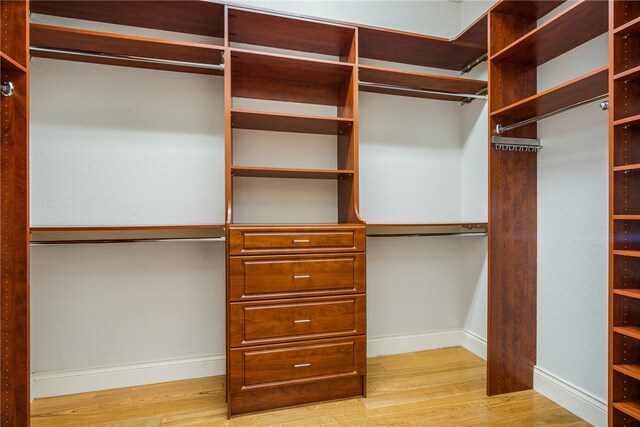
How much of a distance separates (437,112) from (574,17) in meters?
→ 1.15

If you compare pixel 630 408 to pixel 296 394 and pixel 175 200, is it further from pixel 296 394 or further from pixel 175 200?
pixel 175 200

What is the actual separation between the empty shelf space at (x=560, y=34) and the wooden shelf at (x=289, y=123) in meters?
0.97

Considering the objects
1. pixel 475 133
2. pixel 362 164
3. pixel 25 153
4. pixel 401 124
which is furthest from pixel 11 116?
pixel 475 133

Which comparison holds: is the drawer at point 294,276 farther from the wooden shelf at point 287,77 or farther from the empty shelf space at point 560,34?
the empty shelf space at point 560,34

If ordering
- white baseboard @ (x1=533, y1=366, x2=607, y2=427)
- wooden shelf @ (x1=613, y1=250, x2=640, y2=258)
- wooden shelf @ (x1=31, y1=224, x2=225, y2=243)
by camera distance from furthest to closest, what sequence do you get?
wooden shelf @ (x1=31, y1=224, x2=225, y2=243)
white baseboard @ (x1=533, y1=366, x2=607, y2=427)
wooden shelf @ (x1=613, y1=250, x2=640, y2=258)

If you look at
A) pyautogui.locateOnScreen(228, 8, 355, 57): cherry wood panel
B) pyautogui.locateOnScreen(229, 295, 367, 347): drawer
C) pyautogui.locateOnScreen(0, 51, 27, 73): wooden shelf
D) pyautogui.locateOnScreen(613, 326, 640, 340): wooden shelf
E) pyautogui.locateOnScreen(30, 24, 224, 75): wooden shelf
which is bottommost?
pyautogui.locateOnScreen(229, 295, 367, 347): drawer

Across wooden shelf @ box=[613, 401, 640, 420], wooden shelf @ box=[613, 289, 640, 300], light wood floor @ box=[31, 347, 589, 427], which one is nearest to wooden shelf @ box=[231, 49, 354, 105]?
wooden shelf @ box=[613, 289, 640, 300]

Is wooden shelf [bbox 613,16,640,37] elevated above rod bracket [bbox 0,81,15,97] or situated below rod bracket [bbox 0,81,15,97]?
above

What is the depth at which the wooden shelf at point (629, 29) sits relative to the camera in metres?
1.20

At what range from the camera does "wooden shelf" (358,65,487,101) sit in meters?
2.14

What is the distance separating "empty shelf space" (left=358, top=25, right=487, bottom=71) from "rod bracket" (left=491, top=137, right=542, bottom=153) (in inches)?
29.1

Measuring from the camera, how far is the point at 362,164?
2.48 metres

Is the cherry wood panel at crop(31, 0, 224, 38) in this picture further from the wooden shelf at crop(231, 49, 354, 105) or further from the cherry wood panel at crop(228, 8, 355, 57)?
the wooden shelf at crop(231, 49, 354, 105)

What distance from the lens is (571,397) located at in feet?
5.92
